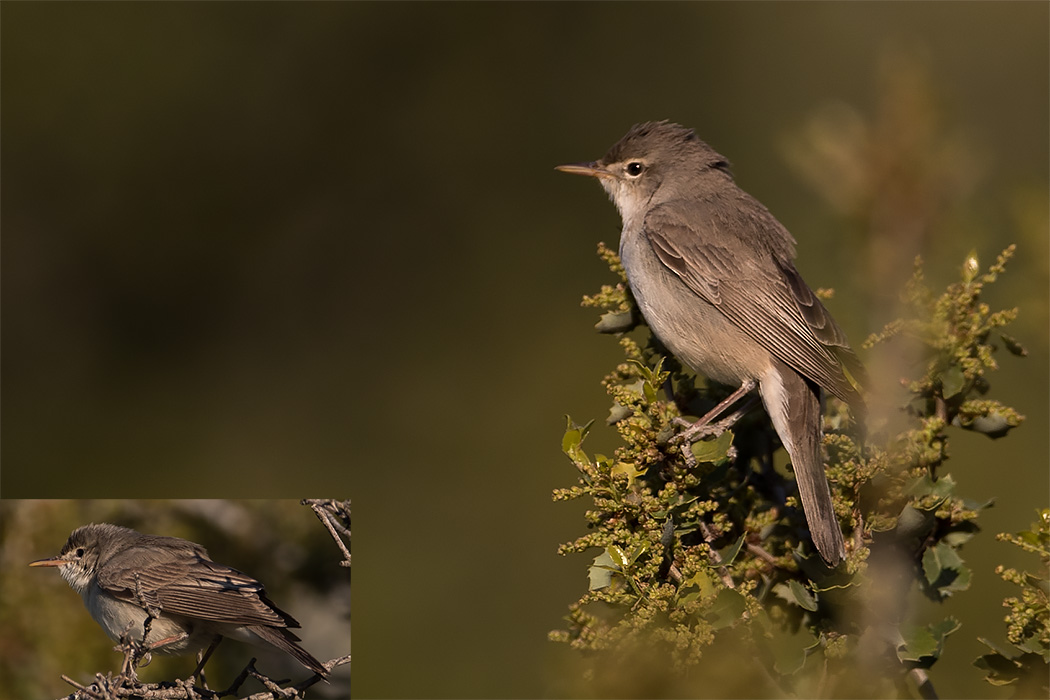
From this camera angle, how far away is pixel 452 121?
8539 mm

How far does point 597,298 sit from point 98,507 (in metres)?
1.49

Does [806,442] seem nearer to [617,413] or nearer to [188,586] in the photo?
[617,413]

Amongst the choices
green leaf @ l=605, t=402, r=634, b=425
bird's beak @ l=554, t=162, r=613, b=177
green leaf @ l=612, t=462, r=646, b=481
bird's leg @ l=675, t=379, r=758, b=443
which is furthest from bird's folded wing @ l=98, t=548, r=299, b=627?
bird's beak @ l=554, t=162, r=613, b=177

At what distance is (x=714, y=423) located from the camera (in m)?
3.16

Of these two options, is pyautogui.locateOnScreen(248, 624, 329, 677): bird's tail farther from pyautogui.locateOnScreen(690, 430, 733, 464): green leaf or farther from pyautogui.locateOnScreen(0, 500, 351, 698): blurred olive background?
pyautogui.locateOnScreen(690, 430, 733, 464): green leaf

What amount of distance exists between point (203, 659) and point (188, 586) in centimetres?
20

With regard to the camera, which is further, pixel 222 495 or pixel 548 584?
pixel 222 495

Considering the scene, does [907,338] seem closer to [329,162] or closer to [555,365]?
[555,365]

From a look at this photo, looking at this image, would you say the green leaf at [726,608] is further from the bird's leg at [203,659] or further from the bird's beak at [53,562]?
the bird's beak at [53,562]

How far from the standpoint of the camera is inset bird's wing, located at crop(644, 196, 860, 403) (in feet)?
11.6

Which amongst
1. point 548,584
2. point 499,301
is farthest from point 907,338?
point 499,301

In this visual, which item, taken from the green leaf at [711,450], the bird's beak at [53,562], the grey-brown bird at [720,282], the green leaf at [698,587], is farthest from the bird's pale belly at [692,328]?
the bird's beak at [53,562]

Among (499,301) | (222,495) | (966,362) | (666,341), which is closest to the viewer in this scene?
(966,362)

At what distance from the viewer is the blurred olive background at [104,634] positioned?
94.9 inches
